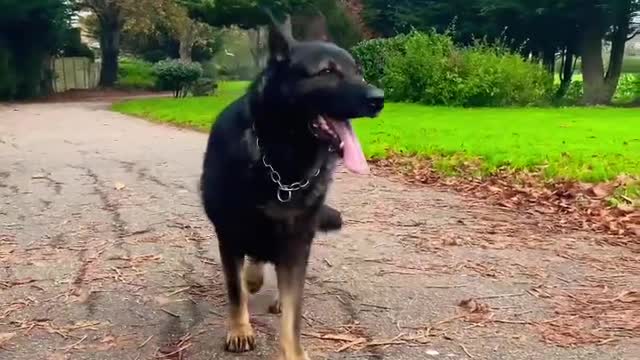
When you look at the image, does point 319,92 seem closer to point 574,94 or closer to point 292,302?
point 292,302

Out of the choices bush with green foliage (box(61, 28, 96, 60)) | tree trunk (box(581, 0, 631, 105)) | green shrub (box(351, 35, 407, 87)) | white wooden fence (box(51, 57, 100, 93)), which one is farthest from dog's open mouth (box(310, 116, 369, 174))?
bush with green foliage (box(61, 28, 96, 60))

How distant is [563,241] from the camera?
6.29 meters

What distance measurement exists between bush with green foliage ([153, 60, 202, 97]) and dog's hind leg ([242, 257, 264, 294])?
3160 centimetres

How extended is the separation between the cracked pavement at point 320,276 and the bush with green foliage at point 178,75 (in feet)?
89.2

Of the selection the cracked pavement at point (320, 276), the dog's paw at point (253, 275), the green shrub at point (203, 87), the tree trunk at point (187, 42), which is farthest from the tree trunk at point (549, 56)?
the dog's paw at point (253, 275)

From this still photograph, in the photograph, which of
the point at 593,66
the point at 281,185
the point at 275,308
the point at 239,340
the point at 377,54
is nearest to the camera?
the point at 281,185

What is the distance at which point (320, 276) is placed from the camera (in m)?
5.25

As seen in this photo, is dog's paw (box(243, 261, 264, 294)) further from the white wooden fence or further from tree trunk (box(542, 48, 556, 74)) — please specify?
the white wooden fence

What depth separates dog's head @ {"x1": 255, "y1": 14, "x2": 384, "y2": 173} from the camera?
3.45 m

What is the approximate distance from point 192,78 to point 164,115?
14.3m

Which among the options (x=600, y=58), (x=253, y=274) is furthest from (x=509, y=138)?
(x=600, y=58)

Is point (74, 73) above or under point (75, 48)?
under

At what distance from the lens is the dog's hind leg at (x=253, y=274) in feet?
15.1

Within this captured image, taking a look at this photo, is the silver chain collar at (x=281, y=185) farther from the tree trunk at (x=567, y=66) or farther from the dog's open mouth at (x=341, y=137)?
the tree trunk at (x=567, y=66)
